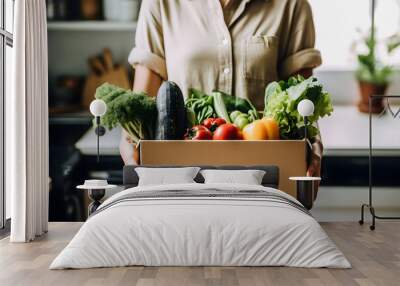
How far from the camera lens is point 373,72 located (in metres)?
6.95

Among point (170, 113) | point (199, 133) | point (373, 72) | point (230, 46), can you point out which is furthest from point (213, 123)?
point (373, 72)

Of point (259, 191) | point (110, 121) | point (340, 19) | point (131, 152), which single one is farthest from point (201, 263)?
point (340, 19)

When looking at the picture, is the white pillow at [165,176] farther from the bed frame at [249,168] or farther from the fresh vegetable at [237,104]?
the fresh vegetable at [237,104]

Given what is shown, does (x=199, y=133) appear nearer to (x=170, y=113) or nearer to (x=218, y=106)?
(x=170, y=113)

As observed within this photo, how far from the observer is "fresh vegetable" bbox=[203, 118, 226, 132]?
5823 mm

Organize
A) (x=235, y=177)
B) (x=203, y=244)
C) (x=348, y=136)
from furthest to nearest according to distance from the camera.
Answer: (x=348, y=136) → (x=235, y=177) → (x=203, y=244)

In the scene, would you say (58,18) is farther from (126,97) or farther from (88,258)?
(88,258)

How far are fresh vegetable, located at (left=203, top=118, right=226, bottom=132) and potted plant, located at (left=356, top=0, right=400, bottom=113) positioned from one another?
180 cm

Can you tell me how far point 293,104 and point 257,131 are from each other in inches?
17.5

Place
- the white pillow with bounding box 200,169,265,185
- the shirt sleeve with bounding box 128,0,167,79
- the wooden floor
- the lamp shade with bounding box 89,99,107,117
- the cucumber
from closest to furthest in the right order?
the wooden floor → the white pillow with bounding box 200,169,265,185 → the cucumber → the lamp shade with bounding box 89,99,107,117 → the shirt sleeve with bounding box 128,0,167,79

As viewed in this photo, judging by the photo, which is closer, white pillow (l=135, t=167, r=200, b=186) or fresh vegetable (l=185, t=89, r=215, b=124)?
white pillow (l=135, t=167, r=200, b=186)

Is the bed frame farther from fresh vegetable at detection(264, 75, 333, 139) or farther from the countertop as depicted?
the countertop

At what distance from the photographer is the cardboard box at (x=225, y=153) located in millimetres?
5727

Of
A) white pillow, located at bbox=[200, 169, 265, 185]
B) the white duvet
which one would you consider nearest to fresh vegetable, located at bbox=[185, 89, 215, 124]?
white pillow, located at bbox=[200, 169, 265, 185]
